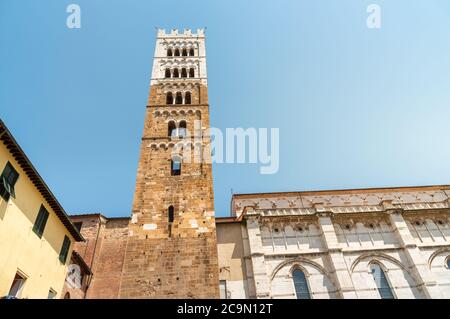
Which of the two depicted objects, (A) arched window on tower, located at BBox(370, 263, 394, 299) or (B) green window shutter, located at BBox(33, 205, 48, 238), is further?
(A) arched window on tower, located at BBox(370, 263, 394, 299)

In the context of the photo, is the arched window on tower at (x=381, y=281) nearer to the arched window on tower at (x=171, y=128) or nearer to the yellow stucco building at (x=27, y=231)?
the arched window on tower at (x=171, y=128)

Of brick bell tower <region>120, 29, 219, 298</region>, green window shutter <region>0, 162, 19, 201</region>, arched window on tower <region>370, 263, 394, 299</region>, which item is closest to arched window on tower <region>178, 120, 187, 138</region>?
brick bell tower <region>120, 29, 219, 298</region>

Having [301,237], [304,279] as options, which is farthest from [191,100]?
[304,279]

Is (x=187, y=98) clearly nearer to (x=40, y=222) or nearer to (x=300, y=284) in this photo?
(x=40, y=222)

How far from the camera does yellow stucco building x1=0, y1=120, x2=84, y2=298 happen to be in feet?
38.1

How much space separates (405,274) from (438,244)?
3.88 m

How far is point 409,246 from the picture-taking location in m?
20.9

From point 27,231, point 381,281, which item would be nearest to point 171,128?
point 27,231

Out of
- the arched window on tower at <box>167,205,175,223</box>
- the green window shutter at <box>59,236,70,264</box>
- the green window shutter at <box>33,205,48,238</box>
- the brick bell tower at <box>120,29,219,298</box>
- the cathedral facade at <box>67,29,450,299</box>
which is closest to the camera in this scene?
the green window shutter at <box>33,205,48,238</box>

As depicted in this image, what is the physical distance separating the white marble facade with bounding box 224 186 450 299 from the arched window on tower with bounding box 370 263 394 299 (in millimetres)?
203

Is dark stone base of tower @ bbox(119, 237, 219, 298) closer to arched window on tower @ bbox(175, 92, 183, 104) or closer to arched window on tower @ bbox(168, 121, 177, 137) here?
arched window on tower @ bbox(168, 121, 177, 137)

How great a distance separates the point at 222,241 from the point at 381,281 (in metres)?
10.9

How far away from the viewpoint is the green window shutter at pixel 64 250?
16.0 meters

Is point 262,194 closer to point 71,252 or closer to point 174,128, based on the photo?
point 174,128
